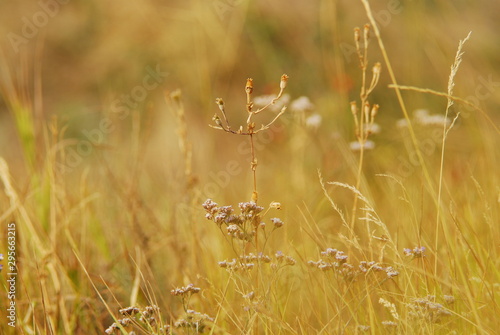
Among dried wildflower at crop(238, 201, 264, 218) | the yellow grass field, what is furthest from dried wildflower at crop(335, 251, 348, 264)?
dried wildflower at crop(238, 201, 264, 218)

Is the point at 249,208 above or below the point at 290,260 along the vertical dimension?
above

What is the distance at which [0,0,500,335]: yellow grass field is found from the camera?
1346mm

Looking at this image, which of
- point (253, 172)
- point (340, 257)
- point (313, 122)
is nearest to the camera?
point (340, 257)

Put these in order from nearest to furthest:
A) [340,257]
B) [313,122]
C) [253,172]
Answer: [340,257] < [253,172] < [313,122]

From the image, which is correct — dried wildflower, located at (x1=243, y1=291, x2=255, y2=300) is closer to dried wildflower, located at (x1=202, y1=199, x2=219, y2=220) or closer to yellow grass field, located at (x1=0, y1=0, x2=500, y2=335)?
yellow grass field, located at (x1=0, y1=0, x2=500, y2=335)

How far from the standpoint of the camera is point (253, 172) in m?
1.48

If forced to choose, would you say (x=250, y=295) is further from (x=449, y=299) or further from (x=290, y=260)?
(x=449, y=299)

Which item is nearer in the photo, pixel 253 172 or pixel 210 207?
pixel 210 207

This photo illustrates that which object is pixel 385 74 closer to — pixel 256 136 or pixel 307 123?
pixel 256 136

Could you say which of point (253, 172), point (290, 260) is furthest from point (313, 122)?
point (290, 260)

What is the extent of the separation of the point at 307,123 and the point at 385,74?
2283 millimetres

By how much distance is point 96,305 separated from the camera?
1825mm

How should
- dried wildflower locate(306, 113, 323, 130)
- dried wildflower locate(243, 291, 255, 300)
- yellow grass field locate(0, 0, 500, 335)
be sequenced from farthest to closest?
dried wildflower locate(306, 113, 323, 130), yellow grass field locate(0, 0, 500, 335), dried wildflower locate(243, 291, 255, 300)

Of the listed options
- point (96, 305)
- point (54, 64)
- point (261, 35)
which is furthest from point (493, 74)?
point (54, 64)
